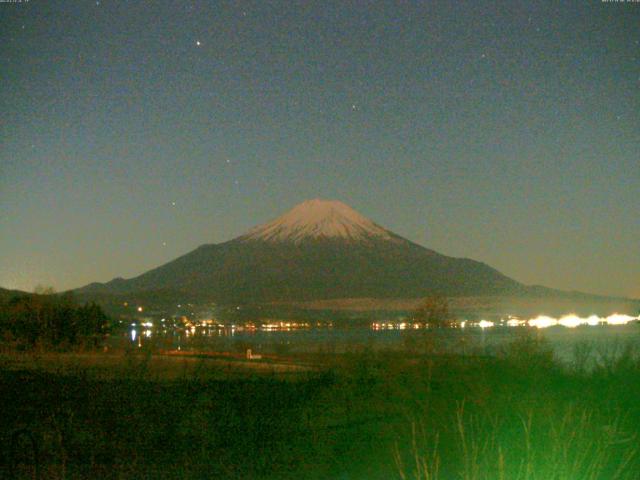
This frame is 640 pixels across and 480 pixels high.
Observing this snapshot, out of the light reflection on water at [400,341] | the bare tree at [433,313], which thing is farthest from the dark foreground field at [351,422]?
the bare tree at [433,313]

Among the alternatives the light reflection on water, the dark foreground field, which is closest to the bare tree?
the light reflection on water

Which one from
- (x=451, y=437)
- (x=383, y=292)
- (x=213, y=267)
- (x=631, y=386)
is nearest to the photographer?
(x=451, y=437)

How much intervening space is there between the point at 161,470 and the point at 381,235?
158 meters

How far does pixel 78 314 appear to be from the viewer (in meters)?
47.8

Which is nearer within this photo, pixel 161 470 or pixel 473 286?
pixel 161 470

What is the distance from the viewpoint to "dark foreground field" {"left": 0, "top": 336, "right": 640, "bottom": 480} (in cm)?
969

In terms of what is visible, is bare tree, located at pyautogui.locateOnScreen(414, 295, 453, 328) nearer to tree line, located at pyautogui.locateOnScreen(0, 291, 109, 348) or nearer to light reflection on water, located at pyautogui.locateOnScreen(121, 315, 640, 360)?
light reflection on water, located at pyautogui.locateOnScreen(121, 315, 640, 360)

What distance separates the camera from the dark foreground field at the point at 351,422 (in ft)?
31.8

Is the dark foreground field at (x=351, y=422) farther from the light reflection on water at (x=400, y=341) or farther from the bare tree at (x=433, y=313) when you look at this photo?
the bare tree at (x=433, y=313)

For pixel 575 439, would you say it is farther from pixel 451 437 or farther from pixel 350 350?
pixel 350 350

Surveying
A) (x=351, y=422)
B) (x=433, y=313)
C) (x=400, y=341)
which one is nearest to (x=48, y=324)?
(x=400, y=341)

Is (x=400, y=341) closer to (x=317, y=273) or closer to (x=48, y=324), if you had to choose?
(x=48, y=324)

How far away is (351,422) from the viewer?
50.2 ft

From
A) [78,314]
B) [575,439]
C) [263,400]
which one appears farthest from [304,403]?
[78,314]
